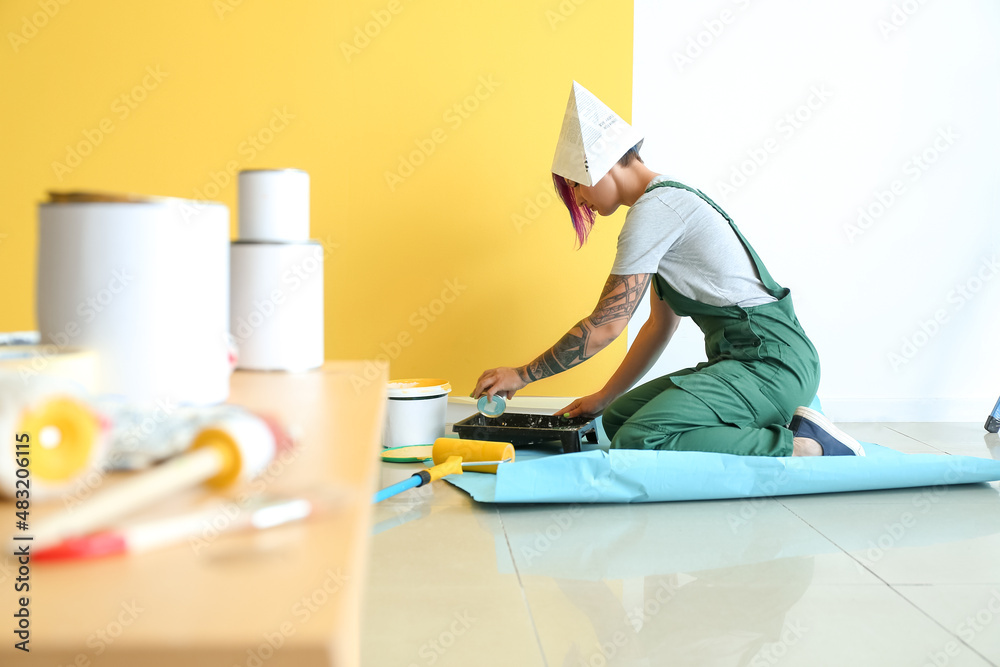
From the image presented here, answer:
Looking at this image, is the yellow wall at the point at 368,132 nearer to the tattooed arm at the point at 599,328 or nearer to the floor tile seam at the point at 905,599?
the tattooed arm at the point at 599,328

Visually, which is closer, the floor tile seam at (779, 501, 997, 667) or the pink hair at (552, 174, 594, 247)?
the floor tile seam at (779, 501, 997, 667)

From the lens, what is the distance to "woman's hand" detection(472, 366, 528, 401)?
2.05 m

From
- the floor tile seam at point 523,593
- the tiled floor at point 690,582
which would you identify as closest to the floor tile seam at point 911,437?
the tiled floor at point 690,582

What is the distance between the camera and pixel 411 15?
2.60m

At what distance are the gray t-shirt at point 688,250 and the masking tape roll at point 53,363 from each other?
1672mm

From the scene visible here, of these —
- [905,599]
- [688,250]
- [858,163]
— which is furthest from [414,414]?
[858,163]

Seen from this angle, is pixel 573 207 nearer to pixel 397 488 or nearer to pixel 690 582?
pixel 397 488

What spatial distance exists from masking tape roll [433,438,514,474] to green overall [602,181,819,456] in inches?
11.4

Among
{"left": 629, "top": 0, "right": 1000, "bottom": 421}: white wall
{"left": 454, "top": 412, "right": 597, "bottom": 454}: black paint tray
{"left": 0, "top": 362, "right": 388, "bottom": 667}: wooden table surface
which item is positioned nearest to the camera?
{"left": 0, "top": 362, "right": 388, "bottom": 667}: wooden table surface

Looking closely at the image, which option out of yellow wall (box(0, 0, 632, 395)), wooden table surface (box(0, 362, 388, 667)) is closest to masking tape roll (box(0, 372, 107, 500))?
wooden table surface (box(0, 362, 388, 667))

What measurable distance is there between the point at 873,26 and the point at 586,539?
2.13 meters

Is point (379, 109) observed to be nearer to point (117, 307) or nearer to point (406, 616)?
point (406, 616)

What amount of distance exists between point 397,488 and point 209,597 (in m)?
1.50

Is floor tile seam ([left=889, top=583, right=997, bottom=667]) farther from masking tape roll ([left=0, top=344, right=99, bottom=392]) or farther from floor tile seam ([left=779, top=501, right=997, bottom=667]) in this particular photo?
masking tape roll ([left=0, top=344, right=99, bottom=392])
